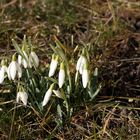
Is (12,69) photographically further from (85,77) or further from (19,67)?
(85,77)

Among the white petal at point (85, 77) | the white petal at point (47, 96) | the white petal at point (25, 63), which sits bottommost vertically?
the white petal at point (47, 96)

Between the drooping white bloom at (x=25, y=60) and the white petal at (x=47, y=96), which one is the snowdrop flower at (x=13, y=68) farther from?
the white petal at (x=47, y=96)

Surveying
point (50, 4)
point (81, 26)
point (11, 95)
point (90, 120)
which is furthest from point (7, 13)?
point (90, 120)

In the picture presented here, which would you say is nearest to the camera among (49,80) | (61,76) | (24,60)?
(61,76)

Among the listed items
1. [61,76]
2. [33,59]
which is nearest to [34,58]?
[33,59]

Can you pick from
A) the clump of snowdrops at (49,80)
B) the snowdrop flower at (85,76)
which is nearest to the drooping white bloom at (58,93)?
the clump of snowdrops at (49,80)

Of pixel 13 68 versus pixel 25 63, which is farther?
pixel 25 63

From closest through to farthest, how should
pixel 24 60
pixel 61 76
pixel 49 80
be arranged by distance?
pixel 61 76 < pixel 24 60 < pixel 49 80

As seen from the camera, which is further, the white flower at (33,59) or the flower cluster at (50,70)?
the white flower at (33,59)
